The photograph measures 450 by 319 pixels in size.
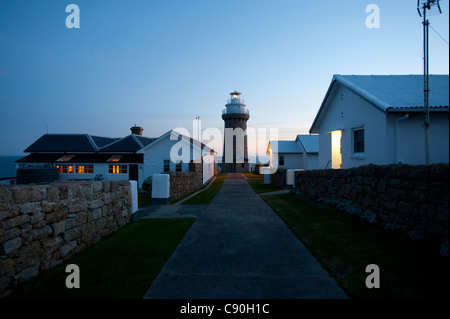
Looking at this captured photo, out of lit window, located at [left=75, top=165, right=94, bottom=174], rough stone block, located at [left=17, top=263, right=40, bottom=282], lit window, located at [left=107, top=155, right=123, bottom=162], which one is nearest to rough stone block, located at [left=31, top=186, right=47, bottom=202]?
rough stone block, located at [left=17, top=263, right=40, bottom=282]

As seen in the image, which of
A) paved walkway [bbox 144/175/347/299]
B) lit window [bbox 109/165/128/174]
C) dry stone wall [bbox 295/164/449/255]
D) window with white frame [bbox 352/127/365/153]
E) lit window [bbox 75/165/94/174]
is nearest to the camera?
paved walkway [bbox 144/175/347/299]

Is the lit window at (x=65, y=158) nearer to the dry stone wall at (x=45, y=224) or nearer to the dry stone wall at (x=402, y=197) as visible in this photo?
the dry stone wall at (x=45, y=224)

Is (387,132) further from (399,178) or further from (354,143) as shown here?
(399,178)

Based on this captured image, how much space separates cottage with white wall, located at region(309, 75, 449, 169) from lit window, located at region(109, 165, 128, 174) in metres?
19.9

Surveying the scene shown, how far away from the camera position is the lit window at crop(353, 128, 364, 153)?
38.7 ft

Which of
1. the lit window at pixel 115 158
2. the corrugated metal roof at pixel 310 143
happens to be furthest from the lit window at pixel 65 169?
the corrugated metal roof at pixel 310 143

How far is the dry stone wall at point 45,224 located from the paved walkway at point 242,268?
213cm

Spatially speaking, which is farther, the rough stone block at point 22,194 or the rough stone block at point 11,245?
the rough stone block at point 22,194

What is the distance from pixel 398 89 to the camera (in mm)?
10742

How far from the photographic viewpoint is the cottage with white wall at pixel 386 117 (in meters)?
8.91

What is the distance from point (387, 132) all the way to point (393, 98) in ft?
4.67

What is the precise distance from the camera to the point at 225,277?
14.7 ft

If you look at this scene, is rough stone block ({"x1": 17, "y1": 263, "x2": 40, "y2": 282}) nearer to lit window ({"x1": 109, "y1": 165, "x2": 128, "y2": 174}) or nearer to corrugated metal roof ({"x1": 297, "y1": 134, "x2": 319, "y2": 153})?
lit window ({"x1": 109, "y1": 165, "x2": 128, "y2": 174})
